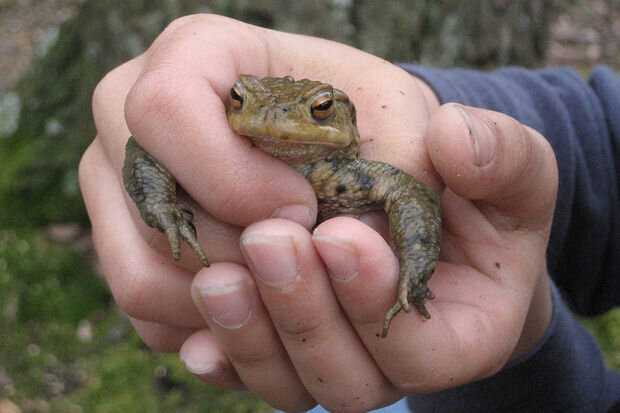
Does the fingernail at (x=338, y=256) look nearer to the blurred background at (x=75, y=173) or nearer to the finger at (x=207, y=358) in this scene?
the finger at (x=207, y=358)

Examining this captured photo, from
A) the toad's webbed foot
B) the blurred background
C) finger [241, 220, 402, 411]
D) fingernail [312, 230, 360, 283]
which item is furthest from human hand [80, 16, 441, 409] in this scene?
the blurred background

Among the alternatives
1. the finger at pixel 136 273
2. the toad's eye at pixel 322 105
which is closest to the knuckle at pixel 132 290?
the finger at pixel 136 273

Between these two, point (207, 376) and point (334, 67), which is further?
point (334, 67)

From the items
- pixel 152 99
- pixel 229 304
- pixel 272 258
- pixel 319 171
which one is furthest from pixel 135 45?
pixel 272 258

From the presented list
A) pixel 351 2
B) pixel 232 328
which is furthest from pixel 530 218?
pixel 351 2

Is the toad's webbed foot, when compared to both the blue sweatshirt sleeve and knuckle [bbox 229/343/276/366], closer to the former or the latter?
knuckle [bbox 229/343/276/366]

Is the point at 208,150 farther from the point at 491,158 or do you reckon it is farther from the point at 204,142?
the point at 491,158

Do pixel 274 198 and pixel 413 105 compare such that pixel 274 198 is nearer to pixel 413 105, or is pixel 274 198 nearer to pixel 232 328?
pixel 232 328
